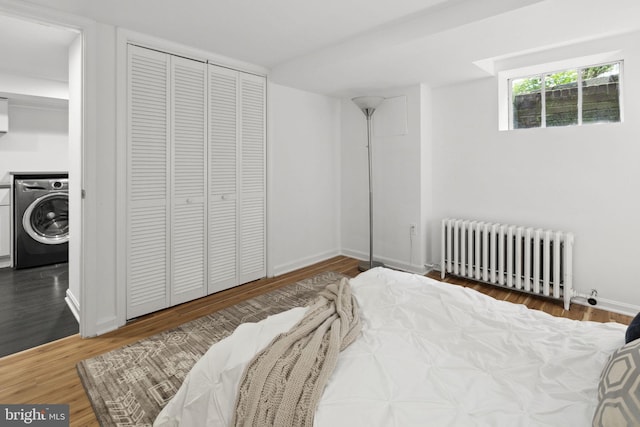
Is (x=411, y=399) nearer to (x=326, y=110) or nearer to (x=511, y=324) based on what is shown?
(x=511, y=324)

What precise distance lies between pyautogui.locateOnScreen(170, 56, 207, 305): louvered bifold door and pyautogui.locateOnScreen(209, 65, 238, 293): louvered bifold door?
88 millimetres

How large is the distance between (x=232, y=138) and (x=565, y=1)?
2.85 m

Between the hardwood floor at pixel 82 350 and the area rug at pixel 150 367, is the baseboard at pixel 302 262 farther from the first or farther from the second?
the area rug at pixel 150 367

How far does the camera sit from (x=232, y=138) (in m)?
3.50

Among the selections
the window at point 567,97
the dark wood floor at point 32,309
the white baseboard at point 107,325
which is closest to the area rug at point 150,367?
the white baseboard at point 107,325

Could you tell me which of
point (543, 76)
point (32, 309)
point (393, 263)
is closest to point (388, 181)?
point (393, 263)

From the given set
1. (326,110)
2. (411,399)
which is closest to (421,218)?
(326,110)

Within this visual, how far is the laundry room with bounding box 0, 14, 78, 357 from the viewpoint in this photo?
3.38 metres

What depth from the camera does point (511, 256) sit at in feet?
10.9

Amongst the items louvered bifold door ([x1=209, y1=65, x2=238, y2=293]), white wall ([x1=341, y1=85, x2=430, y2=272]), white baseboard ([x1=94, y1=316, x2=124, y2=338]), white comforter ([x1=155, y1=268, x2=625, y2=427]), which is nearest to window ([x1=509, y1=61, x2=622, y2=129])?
white wall ([x1=341, y1=85, x2=430, y2=272])

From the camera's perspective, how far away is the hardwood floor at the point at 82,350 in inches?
75.3

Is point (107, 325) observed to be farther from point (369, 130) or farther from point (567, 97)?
point (567, 97)

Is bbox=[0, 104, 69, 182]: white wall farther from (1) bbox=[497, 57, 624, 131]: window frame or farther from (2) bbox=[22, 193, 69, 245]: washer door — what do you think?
(1) bbox=[497, 57, 624, 131]: window frame

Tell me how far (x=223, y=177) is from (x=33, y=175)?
9.57 ft
